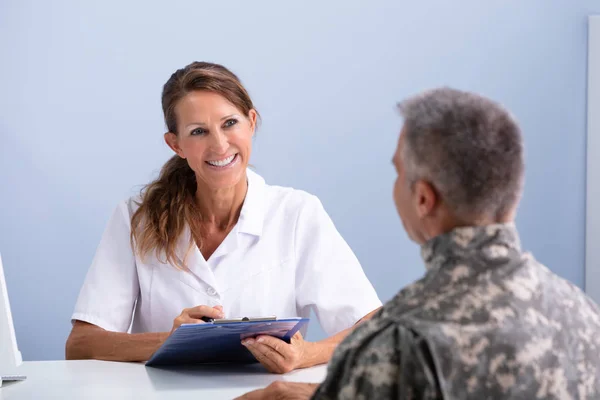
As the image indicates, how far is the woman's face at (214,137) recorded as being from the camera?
7.82ft

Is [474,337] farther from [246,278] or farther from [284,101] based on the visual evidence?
[284,101]

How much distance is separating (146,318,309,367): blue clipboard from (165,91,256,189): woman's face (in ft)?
1.77

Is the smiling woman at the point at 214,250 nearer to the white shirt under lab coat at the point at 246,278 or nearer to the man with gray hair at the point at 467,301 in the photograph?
the white shirt under lab coat at the point at 246,278

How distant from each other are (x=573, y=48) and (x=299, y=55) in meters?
1.36

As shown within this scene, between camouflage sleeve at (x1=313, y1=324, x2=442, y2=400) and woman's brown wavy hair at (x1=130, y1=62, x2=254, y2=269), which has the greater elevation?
woman's brown wavy hair at (x1=130, y1=62, x2=254, y2=269)

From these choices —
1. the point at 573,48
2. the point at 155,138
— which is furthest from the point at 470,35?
the point at 155,138

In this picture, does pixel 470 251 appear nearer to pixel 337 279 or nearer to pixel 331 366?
pixel 331 366

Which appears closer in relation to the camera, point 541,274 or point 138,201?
point 541,274

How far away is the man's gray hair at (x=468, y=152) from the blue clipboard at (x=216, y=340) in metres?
0.80

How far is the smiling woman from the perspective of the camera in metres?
2.38

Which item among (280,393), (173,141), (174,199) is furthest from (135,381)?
(173,141)

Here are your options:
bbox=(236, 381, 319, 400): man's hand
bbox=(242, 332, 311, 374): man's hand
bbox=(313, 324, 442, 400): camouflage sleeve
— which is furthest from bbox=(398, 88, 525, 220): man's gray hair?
bbox=(242, 332, 311, 374): man's hand

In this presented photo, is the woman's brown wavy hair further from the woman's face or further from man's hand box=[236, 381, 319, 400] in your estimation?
man's hand box=[236, 381, 319, 400]

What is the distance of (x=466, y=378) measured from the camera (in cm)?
105
